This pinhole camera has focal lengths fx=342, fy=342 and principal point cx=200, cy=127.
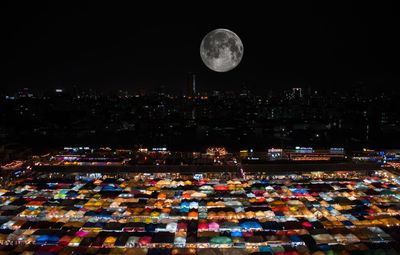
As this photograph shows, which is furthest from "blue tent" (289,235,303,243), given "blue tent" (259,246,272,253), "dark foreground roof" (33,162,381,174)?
"dark foreground roof" (33,162,381,174)

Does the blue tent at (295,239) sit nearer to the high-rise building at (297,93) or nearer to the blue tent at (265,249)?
the blue tent at (265,249)

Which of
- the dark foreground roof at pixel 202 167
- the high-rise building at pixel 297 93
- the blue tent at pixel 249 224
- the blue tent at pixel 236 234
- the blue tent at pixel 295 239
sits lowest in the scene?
the blue tent at pixel 295 239

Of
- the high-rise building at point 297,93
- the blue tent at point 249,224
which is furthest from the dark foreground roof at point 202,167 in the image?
the high-rise building at point 297,93

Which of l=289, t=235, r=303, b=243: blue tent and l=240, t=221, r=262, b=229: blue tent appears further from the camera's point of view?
l=240, t=221, r=262, b=229: blue tent

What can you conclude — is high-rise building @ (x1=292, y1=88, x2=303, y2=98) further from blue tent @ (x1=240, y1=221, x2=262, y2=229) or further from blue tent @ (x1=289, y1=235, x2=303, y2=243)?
blue tent @ (x1=289, y1=235, x2=303, y2=243)

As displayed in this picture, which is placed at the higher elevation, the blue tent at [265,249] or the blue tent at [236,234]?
the blue tent at [236,234]

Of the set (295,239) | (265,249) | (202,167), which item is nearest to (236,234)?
(265,249)

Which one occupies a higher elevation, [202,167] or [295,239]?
[202,167]

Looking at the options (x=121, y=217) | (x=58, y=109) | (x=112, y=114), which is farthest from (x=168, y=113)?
(x=121, y=217)

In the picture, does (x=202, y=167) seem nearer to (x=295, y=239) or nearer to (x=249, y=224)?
(x=249, y=224)

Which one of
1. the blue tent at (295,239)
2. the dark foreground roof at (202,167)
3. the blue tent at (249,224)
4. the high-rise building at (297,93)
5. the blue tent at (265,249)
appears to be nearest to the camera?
the blue tent at (265,249)

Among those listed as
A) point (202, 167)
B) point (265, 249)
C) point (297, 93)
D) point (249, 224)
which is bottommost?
point (265, 249)
